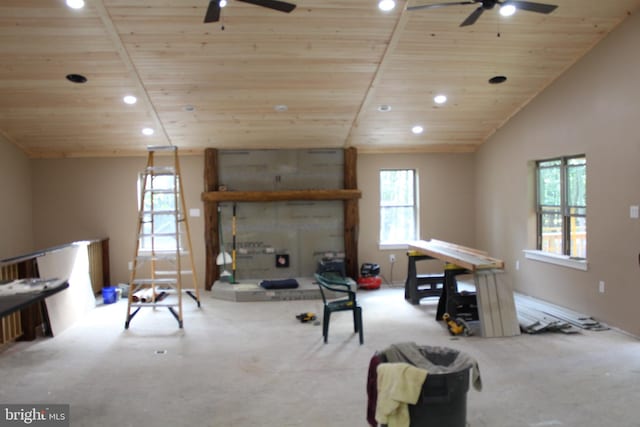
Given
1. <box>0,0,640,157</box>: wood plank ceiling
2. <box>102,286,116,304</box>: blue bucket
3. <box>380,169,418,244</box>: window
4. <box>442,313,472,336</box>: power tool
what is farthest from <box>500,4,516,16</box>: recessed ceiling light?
<box>102,286,116,304</box>: blue bucket

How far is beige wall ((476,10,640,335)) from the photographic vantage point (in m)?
4.71

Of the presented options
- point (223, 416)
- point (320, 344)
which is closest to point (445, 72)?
point (320, 344)

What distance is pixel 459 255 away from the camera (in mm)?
5473

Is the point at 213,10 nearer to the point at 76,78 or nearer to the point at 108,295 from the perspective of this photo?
the point at 76,78

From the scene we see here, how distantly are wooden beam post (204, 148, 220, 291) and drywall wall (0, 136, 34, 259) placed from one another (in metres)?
2.82

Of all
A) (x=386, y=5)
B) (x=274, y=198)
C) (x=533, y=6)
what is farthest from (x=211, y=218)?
(x=533, y=6)

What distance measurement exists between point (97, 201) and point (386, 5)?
18.4ft

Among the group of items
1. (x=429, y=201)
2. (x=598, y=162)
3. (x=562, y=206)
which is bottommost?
(x=562, y=206)

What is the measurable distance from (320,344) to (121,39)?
3.74 m

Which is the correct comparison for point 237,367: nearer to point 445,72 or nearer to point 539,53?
point 445,72

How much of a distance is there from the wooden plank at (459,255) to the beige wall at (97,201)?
3698 millimetres

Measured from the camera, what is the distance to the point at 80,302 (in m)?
5.98

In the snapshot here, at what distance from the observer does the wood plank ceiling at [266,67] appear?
4469mm

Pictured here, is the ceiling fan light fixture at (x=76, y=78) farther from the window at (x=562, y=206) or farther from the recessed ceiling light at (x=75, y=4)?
the window at (x=562, y=206)
